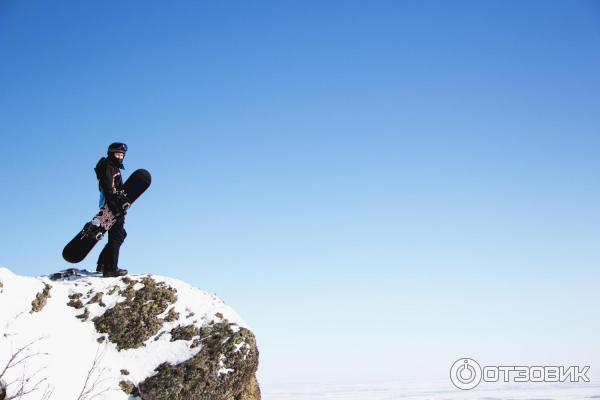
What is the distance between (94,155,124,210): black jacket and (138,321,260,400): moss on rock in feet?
11.9

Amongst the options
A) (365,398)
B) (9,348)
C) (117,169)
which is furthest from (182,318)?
(365,398)

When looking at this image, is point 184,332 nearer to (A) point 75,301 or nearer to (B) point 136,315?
(B) point 136,315

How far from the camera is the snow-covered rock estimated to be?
6.82m

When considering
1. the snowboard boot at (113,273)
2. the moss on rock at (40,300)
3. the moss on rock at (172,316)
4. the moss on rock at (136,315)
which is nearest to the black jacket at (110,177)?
the snowboard boot at (113,273)

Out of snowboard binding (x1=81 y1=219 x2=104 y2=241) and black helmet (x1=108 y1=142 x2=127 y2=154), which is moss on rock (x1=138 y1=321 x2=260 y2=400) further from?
black helmet (x1=108 y1=142 x2=127 y2=154)

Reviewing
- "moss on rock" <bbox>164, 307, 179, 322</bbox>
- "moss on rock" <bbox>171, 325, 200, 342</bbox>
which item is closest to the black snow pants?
"moss on rock" <bbox>164, 307, 179, 322</bbox>

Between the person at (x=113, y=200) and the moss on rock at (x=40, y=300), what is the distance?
1.30m

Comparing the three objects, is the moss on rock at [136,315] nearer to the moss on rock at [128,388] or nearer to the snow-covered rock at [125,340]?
the snow-covered rock at [125,340]

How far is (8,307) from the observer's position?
288 inches

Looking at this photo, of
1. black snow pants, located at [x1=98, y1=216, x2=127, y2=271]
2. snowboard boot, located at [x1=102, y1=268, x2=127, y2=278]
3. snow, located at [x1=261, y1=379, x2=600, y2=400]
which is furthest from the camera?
snow, located at [x1=261, y1=379, x2=600, y2=400]

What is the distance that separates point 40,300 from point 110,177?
2983 millimetres

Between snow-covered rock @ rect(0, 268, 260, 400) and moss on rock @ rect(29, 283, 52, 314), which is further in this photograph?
moss on rock @ rect(29, 283, 52, 314)

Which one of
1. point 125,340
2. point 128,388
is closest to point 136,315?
point 125,340

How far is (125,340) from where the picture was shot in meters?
7.84
